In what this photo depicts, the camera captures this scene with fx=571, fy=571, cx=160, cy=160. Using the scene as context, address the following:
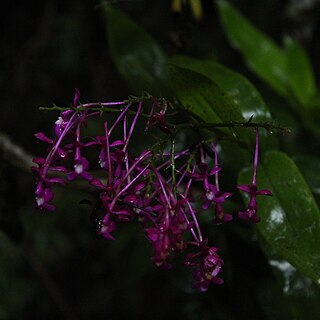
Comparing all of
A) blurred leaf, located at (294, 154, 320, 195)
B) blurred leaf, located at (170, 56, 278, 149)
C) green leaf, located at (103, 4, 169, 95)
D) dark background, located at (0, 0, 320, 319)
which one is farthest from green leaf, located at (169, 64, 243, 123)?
dark background, located at (0, 0, 320, 319)

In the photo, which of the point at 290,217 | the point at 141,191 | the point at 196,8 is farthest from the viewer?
the point at 196,8

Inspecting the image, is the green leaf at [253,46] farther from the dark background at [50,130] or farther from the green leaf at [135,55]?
the green leaf at [135,55]

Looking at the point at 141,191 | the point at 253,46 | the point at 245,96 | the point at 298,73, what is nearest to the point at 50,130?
the point at 253,46

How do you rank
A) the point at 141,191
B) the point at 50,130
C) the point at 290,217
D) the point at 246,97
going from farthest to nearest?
the point at 50,130 < the point at 246,97 < the point at 290,217 < the point at 141,191

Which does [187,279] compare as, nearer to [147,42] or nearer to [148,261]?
[148,261]

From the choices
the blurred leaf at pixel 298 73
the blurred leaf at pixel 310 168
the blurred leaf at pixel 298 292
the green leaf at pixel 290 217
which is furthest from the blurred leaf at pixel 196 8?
the blurred leaf at pixel 298 292

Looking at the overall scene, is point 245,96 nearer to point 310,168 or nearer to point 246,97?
Result: point 246,97

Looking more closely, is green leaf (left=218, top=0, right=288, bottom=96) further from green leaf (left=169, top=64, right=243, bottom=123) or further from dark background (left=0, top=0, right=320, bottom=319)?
green leaf (left=169, top=64, right=243, bottom=123)
